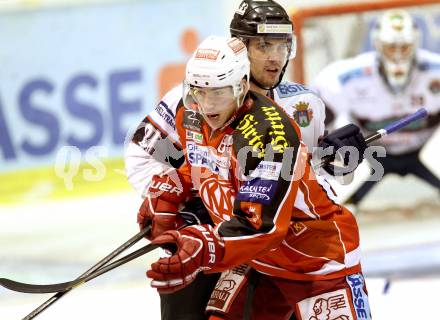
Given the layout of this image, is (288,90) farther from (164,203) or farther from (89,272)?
(89,272)

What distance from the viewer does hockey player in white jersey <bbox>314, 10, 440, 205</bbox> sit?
684 centimetres

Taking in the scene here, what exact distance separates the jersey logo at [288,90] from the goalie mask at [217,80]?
2.08 feet

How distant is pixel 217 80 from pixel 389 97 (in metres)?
3.95

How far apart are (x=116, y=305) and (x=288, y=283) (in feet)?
6.18

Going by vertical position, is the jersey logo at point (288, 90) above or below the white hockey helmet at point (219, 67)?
below

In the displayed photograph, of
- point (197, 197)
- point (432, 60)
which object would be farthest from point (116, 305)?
point (432, 60)

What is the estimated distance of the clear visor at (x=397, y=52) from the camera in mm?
6832

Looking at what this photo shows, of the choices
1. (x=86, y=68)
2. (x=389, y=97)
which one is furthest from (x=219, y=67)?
(x=389, y=97)

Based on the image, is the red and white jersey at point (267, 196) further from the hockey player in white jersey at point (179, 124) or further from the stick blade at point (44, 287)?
the stick blade at point (44, 287)

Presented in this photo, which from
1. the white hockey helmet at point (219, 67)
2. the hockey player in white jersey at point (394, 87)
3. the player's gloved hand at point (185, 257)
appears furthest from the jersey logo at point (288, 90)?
the hockey player in white jersey at point (394, 87)

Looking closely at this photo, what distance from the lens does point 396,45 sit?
6816 mm

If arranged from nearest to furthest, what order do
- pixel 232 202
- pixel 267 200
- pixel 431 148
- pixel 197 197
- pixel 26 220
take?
pixel 267 200
pixel 232 202
pixel 197 197
pixel 26 220
pixel 431 148

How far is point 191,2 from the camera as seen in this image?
22.9ft

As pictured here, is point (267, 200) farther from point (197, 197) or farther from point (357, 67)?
point (357, 67)
